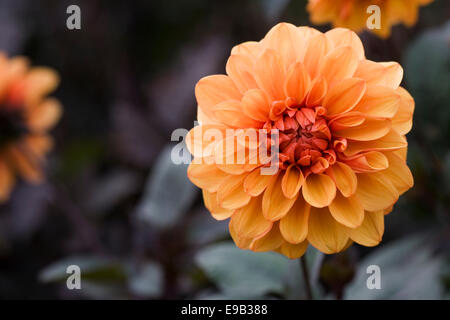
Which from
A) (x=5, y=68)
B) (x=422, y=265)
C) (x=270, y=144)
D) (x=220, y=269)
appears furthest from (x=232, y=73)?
(x=5, y=68)

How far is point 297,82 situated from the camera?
2.19 ft

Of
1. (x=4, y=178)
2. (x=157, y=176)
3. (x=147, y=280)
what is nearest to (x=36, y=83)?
(x=4, y=178)

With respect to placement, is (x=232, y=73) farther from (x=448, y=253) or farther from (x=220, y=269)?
(x=448, y=253)

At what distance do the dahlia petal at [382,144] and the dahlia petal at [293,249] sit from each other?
0.14 m

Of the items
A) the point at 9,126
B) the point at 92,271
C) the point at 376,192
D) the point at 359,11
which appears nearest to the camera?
the point at 376,192

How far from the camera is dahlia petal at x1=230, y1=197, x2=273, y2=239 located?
65cm

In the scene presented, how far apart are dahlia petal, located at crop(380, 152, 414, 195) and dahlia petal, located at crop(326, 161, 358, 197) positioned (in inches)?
1.8

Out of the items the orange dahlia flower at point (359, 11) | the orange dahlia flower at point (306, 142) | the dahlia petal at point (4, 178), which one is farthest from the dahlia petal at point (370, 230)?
the dahlia petal at point (4, 178)

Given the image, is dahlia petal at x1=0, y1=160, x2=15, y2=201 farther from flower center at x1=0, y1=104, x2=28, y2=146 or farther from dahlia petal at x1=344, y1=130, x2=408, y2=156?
dahlia petal at x1=344, y1=130, x2=408, y2=156

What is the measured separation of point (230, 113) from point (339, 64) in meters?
0.16

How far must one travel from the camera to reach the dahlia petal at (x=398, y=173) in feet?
2.09

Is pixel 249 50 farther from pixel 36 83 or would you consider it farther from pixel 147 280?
pixel 36 83

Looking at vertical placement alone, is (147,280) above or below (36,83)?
below

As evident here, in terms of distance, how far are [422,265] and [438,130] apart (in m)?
0.33
